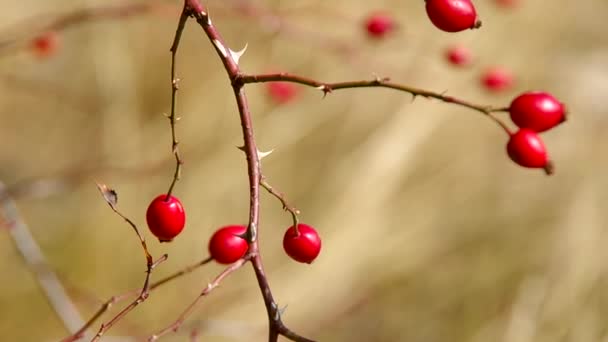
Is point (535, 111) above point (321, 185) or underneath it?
underneath

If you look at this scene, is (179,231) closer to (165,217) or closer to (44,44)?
(165,217)

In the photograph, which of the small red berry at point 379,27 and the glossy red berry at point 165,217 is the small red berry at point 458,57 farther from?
the glossy red berry at point 165,217

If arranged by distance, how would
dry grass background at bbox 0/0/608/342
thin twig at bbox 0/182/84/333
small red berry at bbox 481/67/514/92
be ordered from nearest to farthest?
thin twig at bbox 0/182/84/333
small red berry at bbox 481/67/514/92
dry grass background at bbox 0/0/608/342

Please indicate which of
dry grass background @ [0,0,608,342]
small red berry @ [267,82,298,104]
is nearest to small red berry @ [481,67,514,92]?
dry grass background @ [0,0,608,342]

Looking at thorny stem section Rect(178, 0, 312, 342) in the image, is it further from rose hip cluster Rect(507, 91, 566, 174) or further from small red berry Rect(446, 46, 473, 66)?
small red berry Rect(446, 46, 473, 66)

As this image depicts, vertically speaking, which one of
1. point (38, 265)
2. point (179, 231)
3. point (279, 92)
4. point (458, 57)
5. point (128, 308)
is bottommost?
point (128, 308)

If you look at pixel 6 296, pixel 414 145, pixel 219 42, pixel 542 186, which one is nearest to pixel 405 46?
pixel 414 145

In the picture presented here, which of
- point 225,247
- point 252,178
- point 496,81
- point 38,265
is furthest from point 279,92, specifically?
point 252,178
